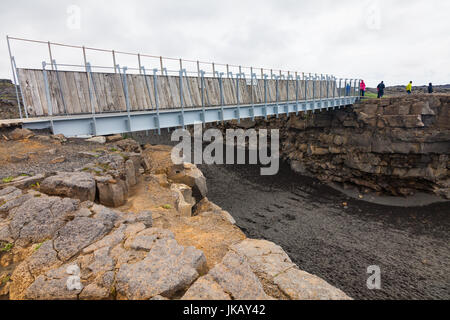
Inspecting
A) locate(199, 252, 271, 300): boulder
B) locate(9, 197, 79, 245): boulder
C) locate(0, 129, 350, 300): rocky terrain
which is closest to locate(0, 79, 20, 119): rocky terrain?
locate(0, 129, 350, 300): rocky terrain

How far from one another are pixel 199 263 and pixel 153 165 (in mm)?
12008

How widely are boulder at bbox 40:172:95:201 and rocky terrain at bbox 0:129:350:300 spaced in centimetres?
3

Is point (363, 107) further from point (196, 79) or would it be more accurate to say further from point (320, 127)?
point (196, 79)

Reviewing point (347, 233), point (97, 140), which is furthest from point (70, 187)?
point (347, 233)

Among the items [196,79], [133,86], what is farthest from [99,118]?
[196,79]

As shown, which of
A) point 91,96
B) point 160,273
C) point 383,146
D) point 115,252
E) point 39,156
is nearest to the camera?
point 160,273

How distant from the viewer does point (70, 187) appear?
295 inches

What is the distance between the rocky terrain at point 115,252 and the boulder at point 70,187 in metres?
0.03

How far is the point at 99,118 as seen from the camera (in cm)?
1162

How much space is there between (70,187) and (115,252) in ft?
10.8

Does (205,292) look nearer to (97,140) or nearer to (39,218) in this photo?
(39,218)

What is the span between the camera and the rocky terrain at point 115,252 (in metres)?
4.45

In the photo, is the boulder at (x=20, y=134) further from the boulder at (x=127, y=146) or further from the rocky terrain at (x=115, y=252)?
the boulder at (x=127, y=146)

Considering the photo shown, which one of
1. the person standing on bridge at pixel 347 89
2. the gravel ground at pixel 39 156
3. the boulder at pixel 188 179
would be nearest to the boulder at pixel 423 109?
the person standing on bridge at pixel 347 89
